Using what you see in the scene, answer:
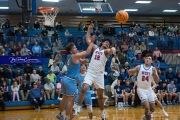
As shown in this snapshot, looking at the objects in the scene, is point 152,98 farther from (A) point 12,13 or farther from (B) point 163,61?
(A) point 12,13

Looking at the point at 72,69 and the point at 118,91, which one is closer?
the point at 72,69

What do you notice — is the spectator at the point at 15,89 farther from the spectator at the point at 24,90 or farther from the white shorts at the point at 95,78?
the white shorts at the point at 95,78

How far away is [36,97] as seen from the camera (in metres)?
18.3

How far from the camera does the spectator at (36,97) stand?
18188 millimetres

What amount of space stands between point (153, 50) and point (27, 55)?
9.14 metres

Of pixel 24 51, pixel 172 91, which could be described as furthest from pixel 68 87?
pixel 172 91

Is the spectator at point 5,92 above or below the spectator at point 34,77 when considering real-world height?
below

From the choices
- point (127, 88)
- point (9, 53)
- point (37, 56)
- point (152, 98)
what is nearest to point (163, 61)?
point (127, 88)

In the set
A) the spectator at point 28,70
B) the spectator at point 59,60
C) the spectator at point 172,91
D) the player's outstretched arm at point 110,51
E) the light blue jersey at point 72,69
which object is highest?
the player's outstretched arm at point 110,51

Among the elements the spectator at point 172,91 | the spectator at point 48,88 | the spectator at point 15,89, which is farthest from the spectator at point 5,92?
the spectator at point 172,91

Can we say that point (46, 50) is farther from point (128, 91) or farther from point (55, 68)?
point (128, 91)

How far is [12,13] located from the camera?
109 feet

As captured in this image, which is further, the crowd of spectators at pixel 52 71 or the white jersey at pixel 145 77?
the crowd of spectators at pixel 52 71

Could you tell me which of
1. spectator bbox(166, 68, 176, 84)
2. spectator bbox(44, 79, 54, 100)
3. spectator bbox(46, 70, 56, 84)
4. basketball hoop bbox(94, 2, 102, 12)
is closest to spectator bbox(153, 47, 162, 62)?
spectator bbox(166, 68, 176, 84)
